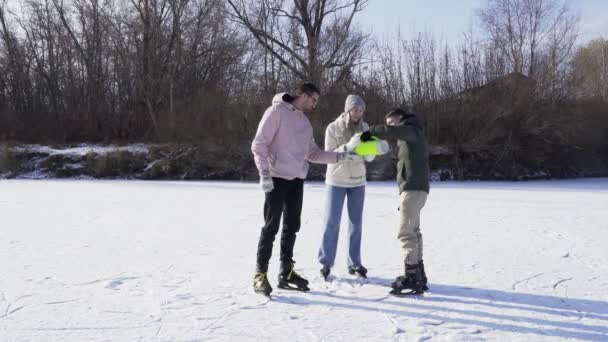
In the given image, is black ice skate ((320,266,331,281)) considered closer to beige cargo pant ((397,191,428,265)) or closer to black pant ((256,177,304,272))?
black pant ((256,177,304,272))

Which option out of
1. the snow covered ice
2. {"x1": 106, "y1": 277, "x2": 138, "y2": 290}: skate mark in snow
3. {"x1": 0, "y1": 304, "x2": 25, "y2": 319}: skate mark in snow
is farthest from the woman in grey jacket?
{"x1": 0, "y1": 304, "x2": 25, "y2": 319}: skate mark in snow

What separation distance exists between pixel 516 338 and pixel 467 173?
1665cm

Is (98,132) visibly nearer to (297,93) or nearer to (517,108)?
(517,108)

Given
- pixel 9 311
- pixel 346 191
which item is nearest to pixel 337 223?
pixel 346 191

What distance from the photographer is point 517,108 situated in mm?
19500

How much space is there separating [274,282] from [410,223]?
49.0 inches

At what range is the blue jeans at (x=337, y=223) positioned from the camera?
4086 millimetres

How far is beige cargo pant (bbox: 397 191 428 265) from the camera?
3.64 meters

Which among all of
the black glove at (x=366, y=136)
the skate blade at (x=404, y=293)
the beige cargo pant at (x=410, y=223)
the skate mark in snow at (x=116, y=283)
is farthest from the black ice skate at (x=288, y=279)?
the skate mark in snow at (x=116, y=283)

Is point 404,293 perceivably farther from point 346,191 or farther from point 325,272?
point 346,191

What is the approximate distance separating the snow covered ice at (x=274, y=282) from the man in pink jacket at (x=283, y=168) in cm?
22

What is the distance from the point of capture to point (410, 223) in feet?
11.9

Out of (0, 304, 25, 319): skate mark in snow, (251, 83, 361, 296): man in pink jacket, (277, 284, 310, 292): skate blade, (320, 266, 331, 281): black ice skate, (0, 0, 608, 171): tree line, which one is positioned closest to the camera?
(0, 304, 25, 319): skate mark in snow

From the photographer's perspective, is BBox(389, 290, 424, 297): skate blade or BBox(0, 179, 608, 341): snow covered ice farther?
BBox(389, 290, 424, 297): skate blade
